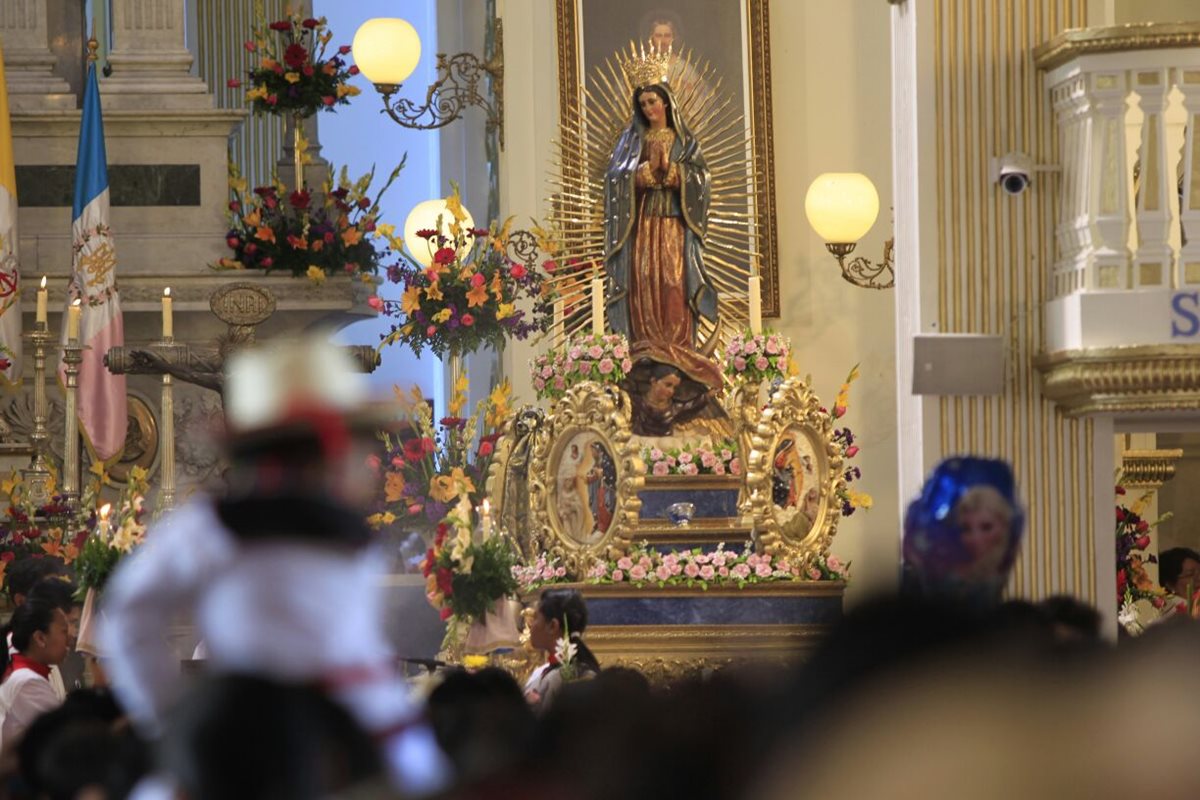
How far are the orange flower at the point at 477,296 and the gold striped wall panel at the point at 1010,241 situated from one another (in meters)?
2.71

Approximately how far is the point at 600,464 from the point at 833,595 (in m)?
1.27

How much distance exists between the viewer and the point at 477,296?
9.85 meters

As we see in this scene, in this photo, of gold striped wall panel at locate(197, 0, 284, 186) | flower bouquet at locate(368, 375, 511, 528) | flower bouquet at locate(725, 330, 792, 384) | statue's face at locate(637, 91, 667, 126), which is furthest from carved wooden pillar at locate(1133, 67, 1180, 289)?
gold striped wall panel at locate(197, 0, 284, 186)

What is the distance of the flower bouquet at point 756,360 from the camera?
1016 centimetres

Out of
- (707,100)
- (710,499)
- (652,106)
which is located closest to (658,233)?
(652,106)

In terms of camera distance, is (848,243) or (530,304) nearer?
(848,243)

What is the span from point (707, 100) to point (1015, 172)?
20.5 feet

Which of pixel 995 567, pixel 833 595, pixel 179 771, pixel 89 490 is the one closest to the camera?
pixel 179 771

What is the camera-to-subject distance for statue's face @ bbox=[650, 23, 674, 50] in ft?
45.3

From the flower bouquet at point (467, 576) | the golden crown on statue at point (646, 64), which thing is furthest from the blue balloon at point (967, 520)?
the golden crown on statue at point (646, 64)

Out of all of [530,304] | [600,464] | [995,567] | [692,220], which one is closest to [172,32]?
[530,304]

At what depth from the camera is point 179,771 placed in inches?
95.1

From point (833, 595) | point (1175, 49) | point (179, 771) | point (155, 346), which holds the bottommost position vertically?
point (833, 595)

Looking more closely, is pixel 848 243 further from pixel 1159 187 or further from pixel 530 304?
pixel 1159 187
